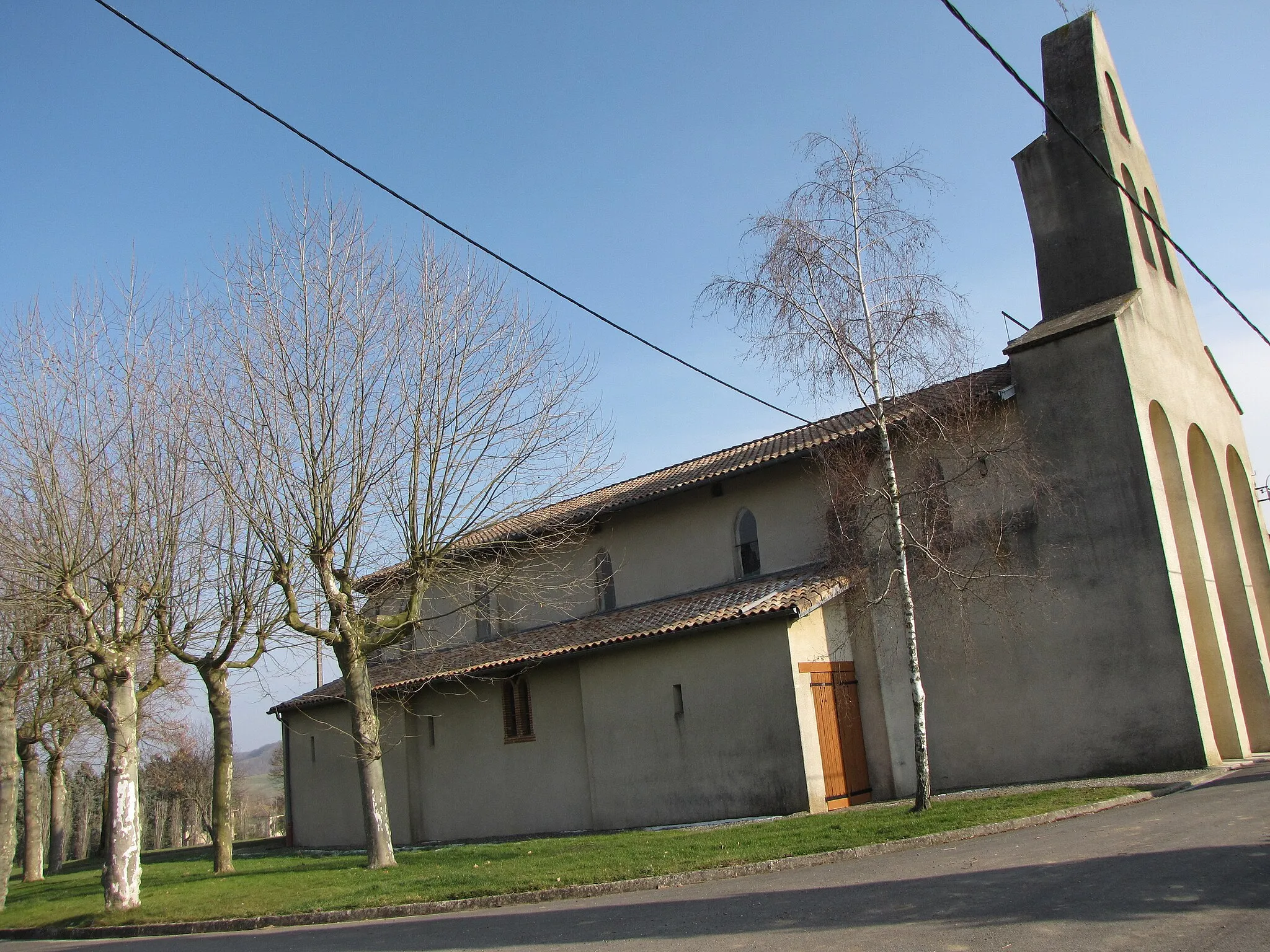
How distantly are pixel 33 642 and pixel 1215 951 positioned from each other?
19.6m

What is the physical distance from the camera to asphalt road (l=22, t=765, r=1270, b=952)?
6.41 meters

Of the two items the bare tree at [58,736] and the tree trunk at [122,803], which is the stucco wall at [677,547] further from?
the bare tree at [58,736]

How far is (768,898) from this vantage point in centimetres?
890

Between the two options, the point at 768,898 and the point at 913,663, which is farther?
the point at 913,663

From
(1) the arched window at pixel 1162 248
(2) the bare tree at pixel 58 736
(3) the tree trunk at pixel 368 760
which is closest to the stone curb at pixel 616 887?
(3) the tree trunk at pixel 368 760

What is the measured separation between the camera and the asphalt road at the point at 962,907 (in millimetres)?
6414

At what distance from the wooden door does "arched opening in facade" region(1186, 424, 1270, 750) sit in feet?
22.8

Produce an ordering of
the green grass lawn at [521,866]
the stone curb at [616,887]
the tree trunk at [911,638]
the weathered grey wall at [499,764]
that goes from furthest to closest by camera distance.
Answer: the weathered grey wall at [499,764]
the tree trunk at [911,638]
the green grass lawn at [521,866]
the stone curb at [616,887]

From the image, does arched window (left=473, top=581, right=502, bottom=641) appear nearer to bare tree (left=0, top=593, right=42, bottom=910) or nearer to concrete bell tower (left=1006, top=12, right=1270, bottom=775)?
bare tree (left=0, top=593, right=42, bottom=910)

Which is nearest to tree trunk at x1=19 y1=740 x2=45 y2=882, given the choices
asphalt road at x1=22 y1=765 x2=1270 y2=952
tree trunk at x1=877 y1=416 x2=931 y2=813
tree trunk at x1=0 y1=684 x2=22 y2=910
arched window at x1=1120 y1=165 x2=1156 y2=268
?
tree trunk at x1=0 y1=684 x2=22 y2=910

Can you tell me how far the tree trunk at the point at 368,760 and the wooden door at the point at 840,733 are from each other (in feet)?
24.1

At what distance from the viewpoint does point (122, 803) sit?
47.5 feet

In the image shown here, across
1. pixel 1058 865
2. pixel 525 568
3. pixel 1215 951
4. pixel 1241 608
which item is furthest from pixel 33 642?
pixel 1241 608

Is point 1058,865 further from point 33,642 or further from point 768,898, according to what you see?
point 33,642
